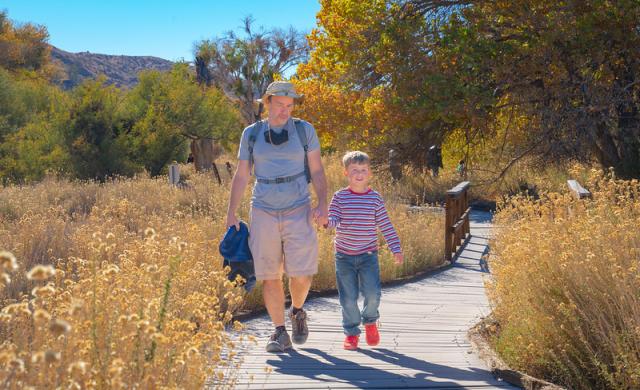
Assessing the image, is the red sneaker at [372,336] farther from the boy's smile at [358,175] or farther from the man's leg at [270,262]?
the boy's smile at [358,175]

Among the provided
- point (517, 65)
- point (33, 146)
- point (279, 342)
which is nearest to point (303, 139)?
point (279, 342)

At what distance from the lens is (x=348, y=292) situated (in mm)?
6340

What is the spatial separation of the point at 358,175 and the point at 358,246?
50cm

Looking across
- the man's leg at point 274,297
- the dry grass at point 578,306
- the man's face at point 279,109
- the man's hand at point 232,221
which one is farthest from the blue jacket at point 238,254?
the dry grass at point 578,306

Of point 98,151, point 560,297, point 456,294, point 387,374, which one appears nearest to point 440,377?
point 387,374

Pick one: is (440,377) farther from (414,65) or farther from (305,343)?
(414,65)

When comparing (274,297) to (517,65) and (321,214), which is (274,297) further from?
(517,65)

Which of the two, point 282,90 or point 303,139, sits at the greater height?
point 282,90

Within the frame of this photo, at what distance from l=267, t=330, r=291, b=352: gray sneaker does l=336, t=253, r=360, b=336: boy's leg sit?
1.44 ft

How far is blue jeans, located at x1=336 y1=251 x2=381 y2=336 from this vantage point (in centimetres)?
628

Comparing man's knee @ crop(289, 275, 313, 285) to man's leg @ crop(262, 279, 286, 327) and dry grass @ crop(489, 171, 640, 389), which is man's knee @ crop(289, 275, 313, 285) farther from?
dry grass @ crop(489, 171, 640, 389)

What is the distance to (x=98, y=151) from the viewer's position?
24.4 metres

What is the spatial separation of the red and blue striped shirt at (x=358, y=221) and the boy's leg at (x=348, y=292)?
79 millimetres

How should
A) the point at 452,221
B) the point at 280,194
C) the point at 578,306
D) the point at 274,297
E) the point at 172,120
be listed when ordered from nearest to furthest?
the point at 578,306 < the point at 280,194 < the point at 274,297 < the point at 452,221 < the point at 172,120
